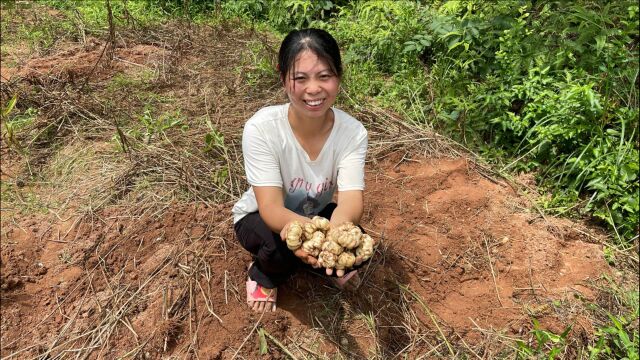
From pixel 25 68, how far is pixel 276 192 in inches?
119

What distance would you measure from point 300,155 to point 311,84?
0.30 metres

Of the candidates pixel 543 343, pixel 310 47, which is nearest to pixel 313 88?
pixel 310 47

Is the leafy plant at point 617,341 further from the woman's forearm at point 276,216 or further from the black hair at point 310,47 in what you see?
the black hair at point 310,47

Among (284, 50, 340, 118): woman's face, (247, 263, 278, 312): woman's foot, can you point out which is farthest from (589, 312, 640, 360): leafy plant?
(284, 50, 340, 118): woman's face

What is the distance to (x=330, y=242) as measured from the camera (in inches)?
58.4

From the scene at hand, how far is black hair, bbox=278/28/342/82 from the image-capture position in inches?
58.9

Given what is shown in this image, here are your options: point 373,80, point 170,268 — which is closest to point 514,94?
point 373,80

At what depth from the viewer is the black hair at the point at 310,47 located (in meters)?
1.50

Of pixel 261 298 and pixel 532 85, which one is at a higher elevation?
pixel 532 85

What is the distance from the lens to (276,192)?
1659 mm

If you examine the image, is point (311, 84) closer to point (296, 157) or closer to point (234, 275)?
point (296, 157)

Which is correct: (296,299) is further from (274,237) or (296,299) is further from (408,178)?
(408,178)

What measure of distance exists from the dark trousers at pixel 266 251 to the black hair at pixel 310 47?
0.64m

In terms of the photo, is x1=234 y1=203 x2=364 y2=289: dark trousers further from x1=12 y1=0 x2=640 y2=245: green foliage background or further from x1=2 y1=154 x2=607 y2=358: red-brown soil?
x1=12 y1=0 x2=640 y2=245: green foliage background
